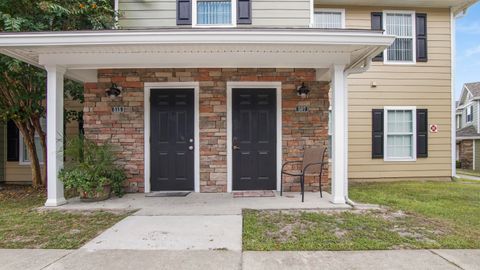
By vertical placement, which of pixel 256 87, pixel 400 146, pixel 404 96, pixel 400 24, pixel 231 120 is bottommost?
pixel 400 146

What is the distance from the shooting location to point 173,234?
3.62 m

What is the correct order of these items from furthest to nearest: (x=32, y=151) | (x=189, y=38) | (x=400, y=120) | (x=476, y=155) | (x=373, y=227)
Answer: (x=476, y=155), (x=400, y=120), (x=32, y=151), (x=189, y=38), (x=373, y=227)

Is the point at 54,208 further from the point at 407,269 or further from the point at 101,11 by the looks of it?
the point at 407,269

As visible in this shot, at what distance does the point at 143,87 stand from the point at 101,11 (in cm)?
179

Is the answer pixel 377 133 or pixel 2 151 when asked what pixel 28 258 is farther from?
pixel 377 133

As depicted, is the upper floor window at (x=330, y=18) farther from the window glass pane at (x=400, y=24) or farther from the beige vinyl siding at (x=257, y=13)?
the beige vinyl siding at (x=257, y=13)

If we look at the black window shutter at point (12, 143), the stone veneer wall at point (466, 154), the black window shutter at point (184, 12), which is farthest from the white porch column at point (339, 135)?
the stone veneer wall at point (466, 154)

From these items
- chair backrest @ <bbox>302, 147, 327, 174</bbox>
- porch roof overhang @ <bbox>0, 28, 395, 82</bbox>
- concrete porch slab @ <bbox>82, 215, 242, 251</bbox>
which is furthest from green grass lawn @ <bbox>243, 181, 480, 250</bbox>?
porch roof overhang @ <bbox>0, 28, 395, 82</bbox>

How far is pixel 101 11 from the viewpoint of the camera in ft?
20.4

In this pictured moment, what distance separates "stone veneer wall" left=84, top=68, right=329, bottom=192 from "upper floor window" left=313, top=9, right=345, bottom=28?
3.10 metres

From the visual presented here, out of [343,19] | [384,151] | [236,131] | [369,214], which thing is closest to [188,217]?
[236,131]

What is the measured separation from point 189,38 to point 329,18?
5453 millimetres

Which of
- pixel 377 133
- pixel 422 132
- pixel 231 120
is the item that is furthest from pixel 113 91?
pixel 422 132

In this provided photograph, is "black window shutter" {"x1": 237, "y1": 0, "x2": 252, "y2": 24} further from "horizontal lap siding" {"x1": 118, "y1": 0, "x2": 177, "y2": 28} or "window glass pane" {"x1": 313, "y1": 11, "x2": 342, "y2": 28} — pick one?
"window glass pane" {"x1": 313, "y1": 11, "x2": 342, "y2": 28}
